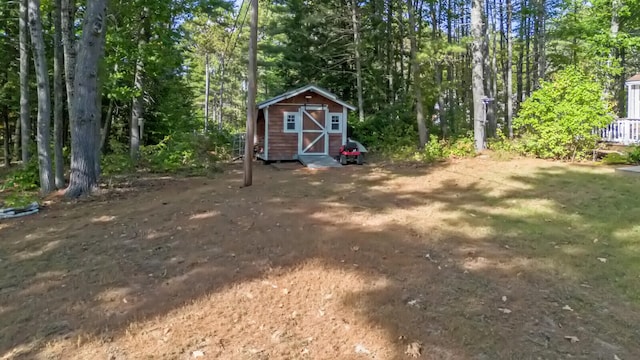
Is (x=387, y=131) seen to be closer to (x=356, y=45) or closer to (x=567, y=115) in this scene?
(x=356, y=45)

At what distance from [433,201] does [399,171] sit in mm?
4226

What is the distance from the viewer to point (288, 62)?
2219 cm

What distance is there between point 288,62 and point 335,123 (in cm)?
628

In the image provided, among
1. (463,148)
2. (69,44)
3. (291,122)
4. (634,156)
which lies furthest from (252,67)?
(634,156)

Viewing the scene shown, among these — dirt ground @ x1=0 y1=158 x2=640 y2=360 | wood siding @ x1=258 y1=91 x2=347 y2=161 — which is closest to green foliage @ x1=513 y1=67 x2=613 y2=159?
dirt ground @ x1=0 y1=158 x2=640 y2=360

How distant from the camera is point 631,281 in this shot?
4.36 meters

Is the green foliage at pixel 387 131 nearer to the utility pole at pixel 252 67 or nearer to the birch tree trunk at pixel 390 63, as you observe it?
the birch tree trunk at pixel 390 63

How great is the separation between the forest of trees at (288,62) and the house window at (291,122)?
368 centimetres

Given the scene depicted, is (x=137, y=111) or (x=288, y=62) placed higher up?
(x=288, y=62)

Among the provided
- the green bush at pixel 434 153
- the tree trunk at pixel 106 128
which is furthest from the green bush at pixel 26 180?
the green bush at pixel 434 153

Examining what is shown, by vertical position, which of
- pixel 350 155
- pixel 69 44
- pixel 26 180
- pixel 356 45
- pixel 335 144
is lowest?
pixel 26 180

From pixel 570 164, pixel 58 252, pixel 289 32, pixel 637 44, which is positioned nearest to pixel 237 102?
pixel 289 32

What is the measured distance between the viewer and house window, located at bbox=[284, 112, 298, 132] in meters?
17.0

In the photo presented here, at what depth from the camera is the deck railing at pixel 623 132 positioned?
13.8 m
